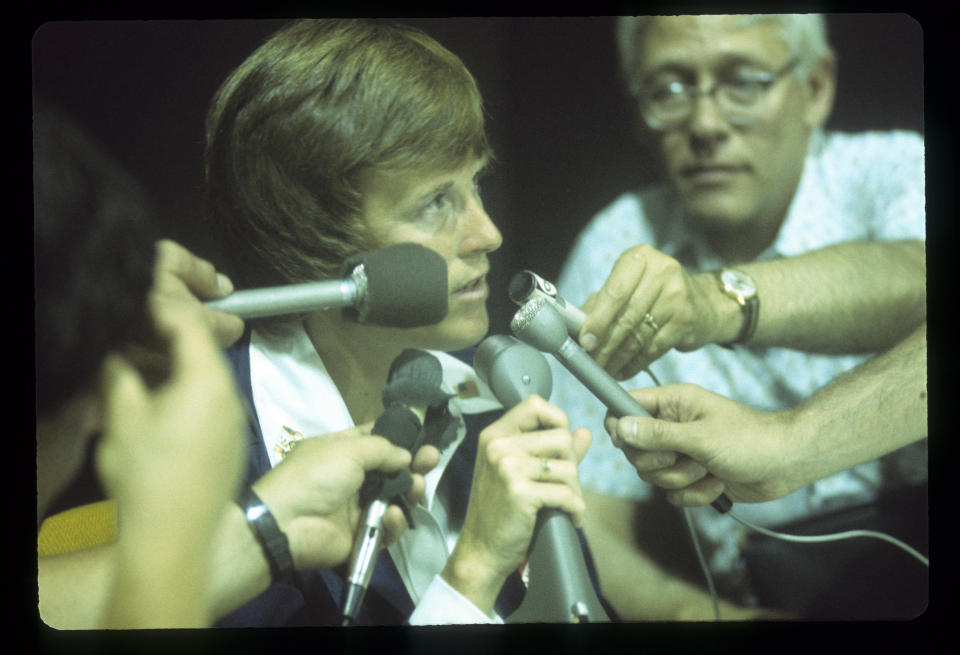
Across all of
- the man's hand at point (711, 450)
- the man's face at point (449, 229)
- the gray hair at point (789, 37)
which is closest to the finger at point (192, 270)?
the man's face at point (449, 229)

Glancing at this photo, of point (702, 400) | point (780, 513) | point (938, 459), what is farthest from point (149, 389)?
point (938, 459)

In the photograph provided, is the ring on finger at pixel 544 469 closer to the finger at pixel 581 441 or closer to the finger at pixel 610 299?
the finger at pixel 581 441

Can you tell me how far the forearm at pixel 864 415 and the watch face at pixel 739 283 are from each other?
0.82ft

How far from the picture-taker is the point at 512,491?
1.61 m

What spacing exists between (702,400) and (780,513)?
0.28 m

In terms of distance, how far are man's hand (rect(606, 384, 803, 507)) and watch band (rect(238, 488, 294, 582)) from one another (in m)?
0.64

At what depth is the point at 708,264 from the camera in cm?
183

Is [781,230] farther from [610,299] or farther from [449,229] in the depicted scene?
→ [449,229]

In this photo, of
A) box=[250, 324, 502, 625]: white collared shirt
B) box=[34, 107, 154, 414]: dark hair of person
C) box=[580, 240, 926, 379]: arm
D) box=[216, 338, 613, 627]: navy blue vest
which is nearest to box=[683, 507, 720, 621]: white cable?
box=[216, 338, 613, 627]: navy blue vest

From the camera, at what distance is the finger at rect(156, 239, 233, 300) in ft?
5.16

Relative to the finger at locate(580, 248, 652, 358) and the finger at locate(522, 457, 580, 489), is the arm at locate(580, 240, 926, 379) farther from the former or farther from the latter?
the finger at locate(522, 457, 580, 489)

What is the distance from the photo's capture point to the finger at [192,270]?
5.16 feet

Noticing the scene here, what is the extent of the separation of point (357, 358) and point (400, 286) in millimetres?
224

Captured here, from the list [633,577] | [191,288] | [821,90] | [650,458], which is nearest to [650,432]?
[650,458]
